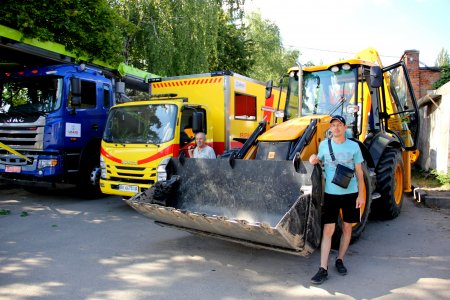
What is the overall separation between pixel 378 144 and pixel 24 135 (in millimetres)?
6982

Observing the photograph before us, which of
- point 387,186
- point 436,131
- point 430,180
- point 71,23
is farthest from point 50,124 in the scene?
point 436,131

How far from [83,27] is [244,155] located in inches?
235

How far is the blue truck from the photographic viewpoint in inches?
312

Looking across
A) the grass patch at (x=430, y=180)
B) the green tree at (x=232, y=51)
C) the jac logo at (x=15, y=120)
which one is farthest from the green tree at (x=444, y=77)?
the jac logo at (x=15, y=120)

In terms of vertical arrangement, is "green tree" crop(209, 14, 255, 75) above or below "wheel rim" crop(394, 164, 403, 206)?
above

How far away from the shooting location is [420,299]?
142 inches

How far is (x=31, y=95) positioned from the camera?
8414 millimetres

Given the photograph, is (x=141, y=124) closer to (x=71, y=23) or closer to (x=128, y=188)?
(x=128, y=188)

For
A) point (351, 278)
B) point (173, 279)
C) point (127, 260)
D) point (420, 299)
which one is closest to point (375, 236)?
point (351, 278)

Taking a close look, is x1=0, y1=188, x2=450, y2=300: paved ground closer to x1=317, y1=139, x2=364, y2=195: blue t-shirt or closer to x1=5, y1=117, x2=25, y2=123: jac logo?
x1=317, y1=139, x2=364, y2=195: blue t-shirt

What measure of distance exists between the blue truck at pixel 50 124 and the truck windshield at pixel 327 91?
480 centimetres

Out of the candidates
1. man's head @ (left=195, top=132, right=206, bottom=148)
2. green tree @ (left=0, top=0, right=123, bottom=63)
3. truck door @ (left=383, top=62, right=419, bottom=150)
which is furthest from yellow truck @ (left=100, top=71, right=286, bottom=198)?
green tree @ (left=0, top=0, right=123, bottom=63)

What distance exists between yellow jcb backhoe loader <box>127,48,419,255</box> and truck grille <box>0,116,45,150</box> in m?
3.01

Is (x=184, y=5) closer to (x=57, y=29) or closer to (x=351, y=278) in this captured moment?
(x=57, y=29)
